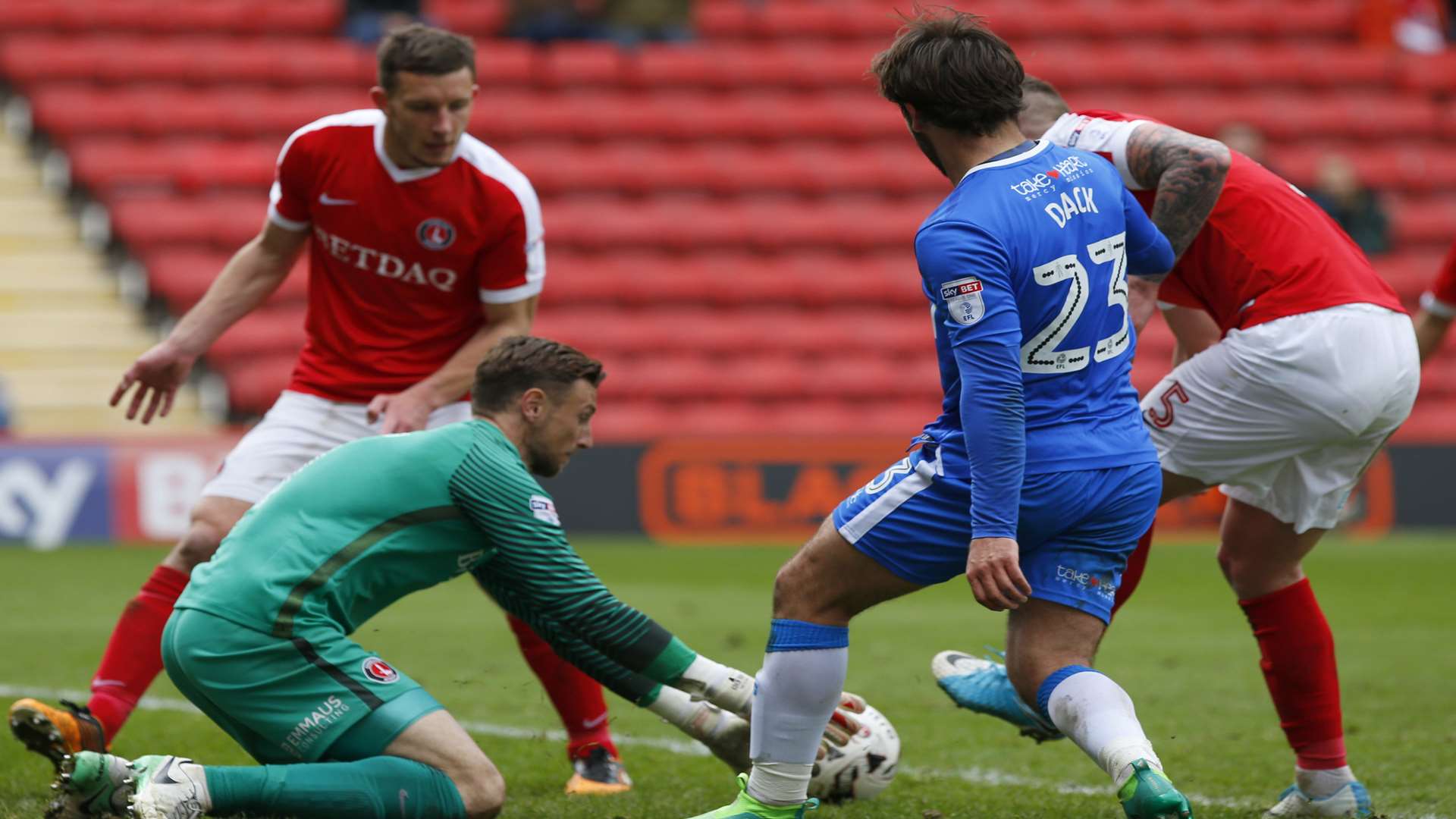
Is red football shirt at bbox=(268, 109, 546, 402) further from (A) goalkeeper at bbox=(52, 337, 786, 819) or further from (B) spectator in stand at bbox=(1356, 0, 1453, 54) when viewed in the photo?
(B) spectator in stand at bbox=(1356, 0, 1453, 54)

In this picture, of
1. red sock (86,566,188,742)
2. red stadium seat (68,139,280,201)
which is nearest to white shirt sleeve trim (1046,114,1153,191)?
red sock (86,566,188,742)

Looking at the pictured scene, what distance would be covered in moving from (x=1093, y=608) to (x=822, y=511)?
9.23m

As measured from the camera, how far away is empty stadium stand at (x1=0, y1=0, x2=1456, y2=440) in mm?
15109

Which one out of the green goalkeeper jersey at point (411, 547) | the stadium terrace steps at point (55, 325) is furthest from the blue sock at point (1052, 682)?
the stadium terrace steps at point (55, 325)

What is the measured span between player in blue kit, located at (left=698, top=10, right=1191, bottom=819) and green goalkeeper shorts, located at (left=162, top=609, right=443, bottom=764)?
833 mm

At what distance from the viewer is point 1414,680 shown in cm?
686

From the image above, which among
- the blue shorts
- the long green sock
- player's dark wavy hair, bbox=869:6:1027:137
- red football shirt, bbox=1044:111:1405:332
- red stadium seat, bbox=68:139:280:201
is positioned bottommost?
red stadium seat, bbox=68:139:280:201

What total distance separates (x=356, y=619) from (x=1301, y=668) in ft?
8.10

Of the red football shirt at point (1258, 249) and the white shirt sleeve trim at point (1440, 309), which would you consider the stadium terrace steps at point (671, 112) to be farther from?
the red football shirt at point (1258, 249)

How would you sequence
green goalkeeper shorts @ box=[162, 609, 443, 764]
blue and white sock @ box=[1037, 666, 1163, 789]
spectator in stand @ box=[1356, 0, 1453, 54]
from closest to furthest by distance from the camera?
blue and white sock @ box=[1037, 666, 1163, 789], green goalkeeper shorts @ box=[162, 609, 443, 764], spectator in stand @ box=[1356, 0, 1453, 54]

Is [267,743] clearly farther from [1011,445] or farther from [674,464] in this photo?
[674,464]

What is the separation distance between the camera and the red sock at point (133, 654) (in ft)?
15.8

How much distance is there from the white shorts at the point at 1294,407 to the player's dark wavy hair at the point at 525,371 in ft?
5.17

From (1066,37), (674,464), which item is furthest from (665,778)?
(1066,37)
